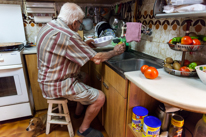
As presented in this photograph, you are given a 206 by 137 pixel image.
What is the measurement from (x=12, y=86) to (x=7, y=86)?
0.05 m

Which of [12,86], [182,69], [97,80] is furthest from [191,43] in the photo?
[12,86]

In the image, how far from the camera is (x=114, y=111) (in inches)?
51.3

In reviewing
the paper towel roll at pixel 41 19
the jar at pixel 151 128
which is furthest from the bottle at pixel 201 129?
the paper towel roll at pixel 41 19

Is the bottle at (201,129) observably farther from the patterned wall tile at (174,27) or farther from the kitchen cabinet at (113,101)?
the patterned wall tile at (174,27)

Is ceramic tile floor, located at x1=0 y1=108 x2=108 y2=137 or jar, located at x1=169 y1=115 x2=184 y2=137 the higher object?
jar, located at x1=169 y1=115 x2=184 y2=137

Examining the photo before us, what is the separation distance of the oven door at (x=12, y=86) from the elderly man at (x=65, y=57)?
1.84 ft

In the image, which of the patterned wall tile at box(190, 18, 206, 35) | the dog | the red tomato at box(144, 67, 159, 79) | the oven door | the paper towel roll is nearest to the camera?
Result: the red tomato at box(144, 67, 159, 79)

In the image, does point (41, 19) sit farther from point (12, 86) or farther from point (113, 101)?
point (113, 101)

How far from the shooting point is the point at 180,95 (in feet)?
2.33

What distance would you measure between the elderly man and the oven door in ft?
1.84

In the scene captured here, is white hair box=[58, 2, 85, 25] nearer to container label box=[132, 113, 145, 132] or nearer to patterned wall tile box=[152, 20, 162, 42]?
patterned wall tile box=[152, 20, 162, 42]

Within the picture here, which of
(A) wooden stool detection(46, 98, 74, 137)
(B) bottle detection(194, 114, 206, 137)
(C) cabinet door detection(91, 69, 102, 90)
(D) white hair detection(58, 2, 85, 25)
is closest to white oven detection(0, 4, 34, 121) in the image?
(A) wooden stool detection(46, 98, 74, 137)

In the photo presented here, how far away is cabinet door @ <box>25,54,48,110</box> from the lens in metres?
1.82

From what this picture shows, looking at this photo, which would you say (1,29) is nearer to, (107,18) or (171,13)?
(107,18)
